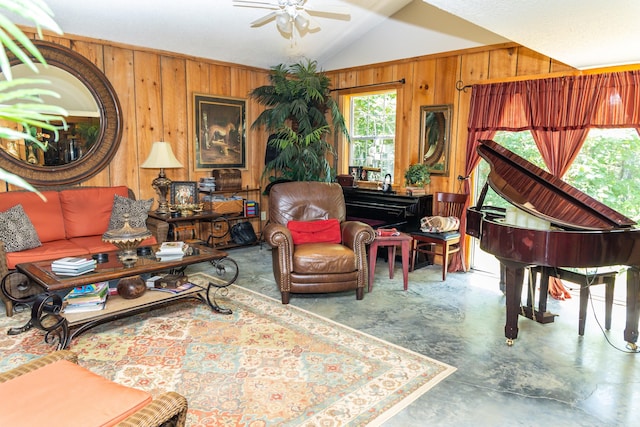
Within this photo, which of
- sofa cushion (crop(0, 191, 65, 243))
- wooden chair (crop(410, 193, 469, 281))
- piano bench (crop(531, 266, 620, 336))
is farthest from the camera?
wooden chair (crop(410, 193, 469, 281))

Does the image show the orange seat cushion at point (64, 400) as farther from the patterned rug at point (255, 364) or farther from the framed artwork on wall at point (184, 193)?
the framed artwork on wall at point (184, 193)

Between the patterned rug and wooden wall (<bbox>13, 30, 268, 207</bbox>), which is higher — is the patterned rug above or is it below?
below

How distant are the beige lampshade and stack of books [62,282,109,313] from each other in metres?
1.93

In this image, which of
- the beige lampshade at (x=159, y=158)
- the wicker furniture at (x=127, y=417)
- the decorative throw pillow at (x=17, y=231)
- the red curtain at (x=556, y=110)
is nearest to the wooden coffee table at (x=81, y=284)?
the decorative throw pillow at (x=17, y=231)

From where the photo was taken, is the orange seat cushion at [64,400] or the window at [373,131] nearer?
the orange seat cushion at [64,400]

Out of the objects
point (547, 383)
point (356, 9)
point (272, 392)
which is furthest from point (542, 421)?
point (356, 9)

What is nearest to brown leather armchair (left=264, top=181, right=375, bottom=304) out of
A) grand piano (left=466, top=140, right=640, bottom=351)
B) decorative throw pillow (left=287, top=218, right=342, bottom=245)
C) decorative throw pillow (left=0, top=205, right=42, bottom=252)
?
decorative throw pillow (left=287, top=218, right=342, bottom=245)

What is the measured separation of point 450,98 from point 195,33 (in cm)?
297

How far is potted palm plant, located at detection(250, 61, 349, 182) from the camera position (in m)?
5.79

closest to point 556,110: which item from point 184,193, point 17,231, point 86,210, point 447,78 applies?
point 447,78

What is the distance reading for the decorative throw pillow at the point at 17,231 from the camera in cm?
362

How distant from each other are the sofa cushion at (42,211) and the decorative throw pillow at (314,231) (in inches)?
87.2

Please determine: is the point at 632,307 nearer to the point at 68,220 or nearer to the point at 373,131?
the point at 373,131

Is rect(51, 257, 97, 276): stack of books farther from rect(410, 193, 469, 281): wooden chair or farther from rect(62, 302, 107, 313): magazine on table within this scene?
rect(410, 193, 469, 281): wooden chair
